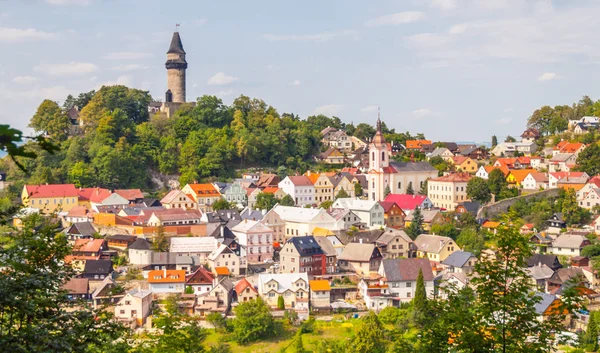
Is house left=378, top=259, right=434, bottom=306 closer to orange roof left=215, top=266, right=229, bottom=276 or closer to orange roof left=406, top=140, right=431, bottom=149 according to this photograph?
orange roof left=215, top=266, right=229, bottom=276

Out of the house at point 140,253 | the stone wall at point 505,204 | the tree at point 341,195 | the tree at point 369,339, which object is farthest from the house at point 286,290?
the tree at point 341,195

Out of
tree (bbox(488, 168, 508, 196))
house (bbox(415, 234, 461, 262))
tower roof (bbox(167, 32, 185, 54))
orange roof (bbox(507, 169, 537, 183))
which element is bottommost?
house (bbox(415, 234, 461, 262))

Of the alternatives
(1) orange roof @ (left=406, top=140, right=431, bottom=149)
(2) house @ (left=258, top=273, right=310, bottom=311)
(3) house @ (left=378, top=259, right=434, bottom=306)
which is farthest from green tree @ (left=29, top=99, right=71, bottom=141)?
(3) house @ (left=378, top=259, right=434, bottom=306)

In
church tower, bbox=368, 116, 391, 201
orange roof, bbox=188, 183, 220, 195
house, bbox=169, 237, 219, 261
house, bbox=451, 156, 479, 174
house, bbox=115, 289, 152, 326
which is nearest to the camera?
house, bbox=115, 289, 152, 326

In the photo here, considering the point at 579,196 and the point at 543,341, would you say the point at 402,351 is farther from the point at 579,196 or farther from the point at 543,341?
the point at 579,196

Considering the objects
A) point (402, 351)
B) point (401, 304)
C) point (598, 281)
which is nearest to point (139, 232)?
point (401, 304)

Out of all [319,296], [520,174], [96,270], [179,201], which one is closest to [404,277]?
[319,296]
